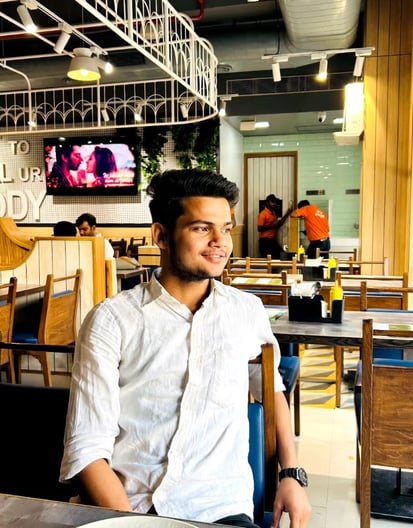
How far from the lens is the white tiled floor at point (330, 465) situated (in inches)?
88.4

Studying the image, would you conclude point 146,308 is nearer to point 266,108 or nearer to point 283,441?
point 283,441

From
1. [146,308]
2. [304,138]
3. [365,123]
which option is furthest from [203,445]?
[304,138]

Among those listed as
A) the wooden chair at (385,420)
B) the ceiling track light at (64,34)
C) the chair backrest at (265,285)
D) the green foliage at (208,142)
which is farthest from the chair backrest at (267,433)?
the green foliage at (208,142)

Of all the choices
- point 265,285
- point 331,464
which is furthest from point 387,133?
point 331,464

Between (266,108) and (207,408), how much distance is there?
719cm

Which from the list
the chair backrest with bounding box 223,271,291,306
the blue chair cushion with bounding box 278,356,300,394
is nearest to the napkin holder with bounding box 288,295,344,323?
the blue chair cushion with bounding box 278,356,300,394

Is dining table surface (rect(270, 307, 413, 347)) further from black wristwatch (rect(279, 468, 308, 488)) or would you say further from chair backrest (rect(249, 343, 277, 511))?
black wristwatch (rect(279, 468, 308, 488))

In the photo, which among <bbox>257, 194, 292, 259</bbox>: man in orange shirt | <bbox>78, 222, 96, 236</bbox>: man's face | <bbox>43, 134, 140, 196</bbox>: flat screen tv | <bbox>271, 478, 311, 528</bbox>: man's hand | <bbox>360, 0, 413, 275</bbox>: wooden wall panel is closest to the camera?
<bbox>271, 478, 311, 528</bbox>: man's hand

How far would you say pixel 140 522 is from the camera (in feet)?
2.85

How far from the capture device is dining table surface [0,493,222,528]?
86cm

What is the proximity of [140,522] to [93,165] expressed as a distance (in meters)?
9.18

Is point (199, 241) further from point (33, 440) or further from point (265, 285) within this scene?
point (265, 285)

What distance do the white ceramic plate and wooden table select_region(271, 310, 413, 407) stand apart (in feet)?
4.97

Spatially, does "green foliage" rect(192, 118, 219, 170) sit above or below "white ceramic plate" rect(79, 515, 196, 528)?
above
